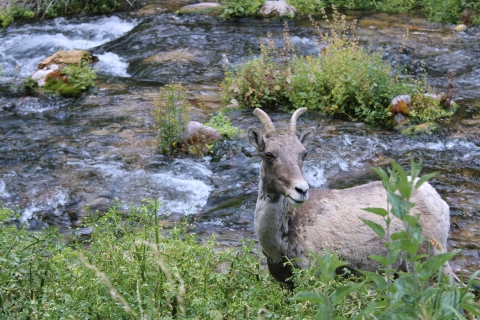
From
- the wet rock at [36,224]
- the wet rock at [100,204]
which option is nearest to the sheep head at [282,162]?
the wet rock at [100,204]

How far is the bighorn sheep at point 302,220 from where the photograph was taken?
195 inches

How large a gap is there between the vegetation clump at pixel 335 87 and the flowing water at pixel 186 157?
1.18 feet

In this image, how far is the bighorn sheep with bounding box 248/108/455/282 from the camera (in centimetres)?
495

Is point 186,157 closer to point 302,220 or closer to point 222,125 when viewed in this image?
point 222,125

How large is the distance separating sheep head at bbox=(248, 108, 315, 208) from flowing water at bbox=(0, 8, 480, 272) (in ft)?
8.08

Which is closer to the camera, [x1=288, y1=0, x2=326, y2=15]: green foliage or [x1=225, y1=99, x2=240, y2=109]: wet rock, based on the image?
[x1=225, y1=99, x2=240, y2=109]: wet rock

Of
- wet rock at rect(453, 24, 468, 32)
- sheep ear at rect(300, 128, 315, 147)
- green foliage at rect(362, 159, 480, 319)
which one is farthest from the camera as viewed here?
wet rock at rect(453, 24, 468, 32)

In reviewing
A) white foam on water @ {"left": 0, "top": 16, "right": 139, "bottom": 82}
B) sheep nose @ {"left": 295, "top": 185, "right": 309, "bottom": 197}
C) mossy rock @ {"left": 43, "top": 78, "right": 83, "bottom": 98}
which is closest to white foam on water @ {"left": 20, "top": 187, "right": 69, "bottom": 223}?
mossy rock @ {"left": 43, "top": 78, "right": 83, "bottom": 98}

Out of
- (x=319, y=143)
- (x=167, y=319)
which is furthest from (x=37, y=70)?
(x=167, y=319)

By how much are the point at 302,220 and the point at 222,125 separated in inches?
227

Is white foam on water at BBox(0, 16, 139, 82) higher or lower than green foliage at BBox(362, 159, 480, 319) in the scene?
lower

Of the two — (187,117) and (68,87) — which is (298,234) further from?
(68,87)

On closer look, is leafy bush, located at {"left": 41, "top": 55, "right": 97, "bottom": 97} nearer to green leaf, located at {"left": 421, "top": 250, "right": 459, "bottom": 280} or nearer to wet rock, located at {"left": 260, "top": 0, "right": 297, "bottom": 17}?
wet rock, located at {"left": 260, "top": 0, "right": 297, "bottom": 17}

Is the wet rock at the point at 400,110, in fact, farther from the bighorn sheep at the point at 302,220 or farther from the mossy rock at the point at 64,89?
the mossy rock at the point at 64,89
